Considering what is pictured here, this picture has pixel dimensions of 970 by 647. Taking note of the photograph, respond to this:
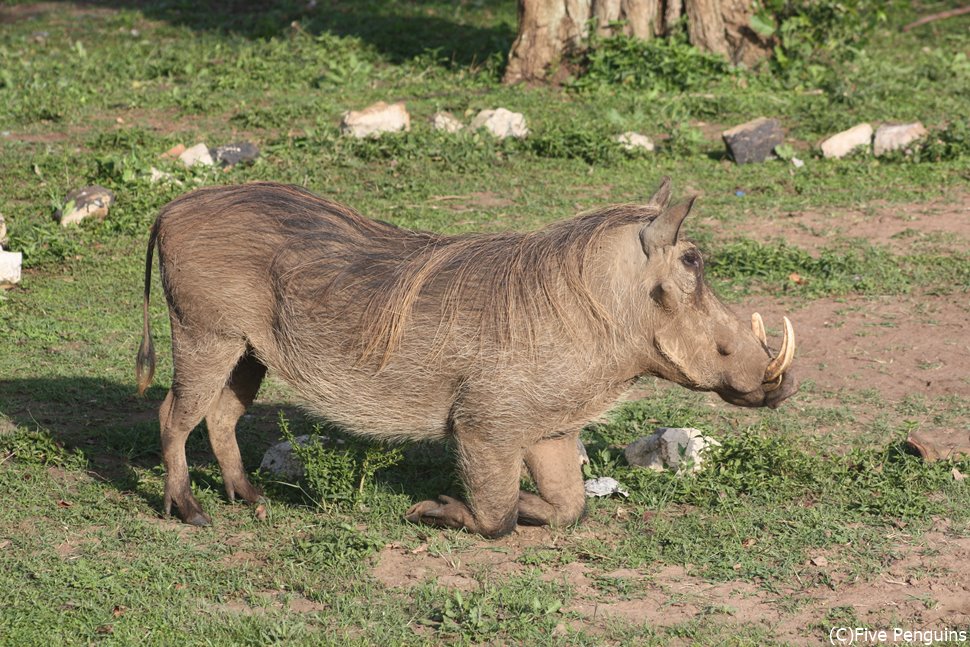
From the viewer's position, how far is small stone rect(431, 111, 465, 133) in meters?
8.71

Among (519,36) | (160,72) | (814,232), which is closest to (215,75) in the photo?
(160,72)

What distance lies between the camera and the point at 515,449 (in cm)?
414

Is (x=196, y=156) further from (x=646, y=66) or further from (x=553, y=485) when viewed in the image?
(x=553, y=485)

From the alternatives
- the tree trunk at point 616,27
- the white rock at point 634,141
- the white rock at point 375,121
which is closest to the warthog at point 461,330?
the white rock at point 375,121

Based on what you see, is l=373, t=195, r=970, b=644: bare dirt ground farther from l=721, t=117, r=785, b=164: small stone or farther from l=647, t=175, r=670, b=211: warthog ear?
l=721, t=117, r=785, b=164: small stone

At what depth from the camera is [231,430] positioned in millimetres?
4672

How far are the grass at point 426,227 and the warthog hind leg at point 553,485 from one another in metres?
0.09

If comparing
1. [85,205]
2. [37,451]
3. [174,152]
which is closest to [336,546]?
[37,451]

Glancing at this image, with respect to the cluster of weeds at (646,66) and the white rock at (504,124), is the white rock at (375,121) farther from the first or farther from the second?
the cluster of weeds at (646,66)

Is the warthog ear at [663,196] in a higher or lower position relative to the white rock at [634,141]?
higher

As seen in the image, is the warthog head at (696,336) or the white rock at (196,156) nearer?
the warthog head at (696,336)

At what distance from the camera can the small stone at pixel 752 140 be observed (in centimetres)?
840

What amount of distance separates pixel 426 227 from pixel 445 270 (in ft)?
10.5

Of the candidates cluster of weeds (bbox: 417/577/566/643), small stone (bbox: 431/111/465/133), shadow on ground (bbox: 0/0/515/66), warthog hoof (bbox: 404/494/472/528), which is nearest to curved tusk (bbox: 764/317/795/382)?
cluster of weeds (bbox: 417/577/566/643)
